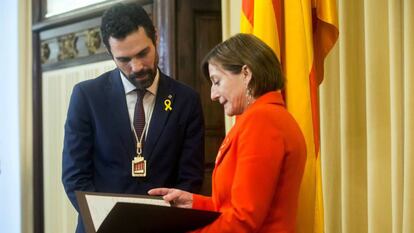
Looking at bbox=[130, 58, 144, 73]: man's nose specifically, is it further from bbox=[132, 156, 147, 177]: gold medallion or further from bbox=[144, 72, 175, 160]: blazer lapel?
bbox=[132, 156, 147, 177]: gold medallion

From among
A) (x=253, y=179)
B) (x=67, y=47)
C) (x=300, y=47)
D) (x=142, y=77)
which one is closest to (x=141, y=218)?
(x=253, y=179)

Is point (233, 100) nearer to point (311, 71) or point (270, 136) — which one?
point (270, 136)

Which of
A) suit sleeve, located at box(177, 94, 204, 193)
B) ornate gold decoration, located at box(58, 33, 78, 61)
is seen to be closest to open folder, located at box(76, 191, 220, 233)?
suit sleeve, located at box(177, 94, 204, 193)

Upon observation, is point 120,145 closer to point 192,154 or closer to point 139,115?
point 139,115

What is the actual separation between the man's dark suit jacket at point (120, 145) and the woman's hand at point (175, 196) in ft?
0.83

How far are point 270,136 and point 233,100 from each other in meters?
0.19

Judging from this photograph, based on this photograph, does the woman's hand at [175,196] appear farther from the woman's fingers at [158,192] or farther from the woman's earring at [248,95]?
the woman's earring at [248,95]

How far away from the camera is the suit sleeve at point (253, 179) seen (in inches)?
57.5

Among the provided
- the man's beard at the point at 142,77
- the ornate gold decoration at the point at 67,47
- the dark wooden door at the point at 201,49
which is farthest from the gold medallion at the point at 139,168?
the ornate gold decoration at the point at 67,47

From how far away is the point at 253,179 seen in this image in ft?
4.79

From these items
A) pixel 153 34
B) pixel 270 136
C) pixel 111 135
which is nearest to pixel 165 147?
pixel 111 135

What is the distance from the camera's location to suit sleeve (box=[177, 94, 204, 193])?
202cm

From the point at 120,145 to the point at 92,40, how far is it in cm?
194

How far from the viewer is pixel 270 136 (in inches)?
59.1
